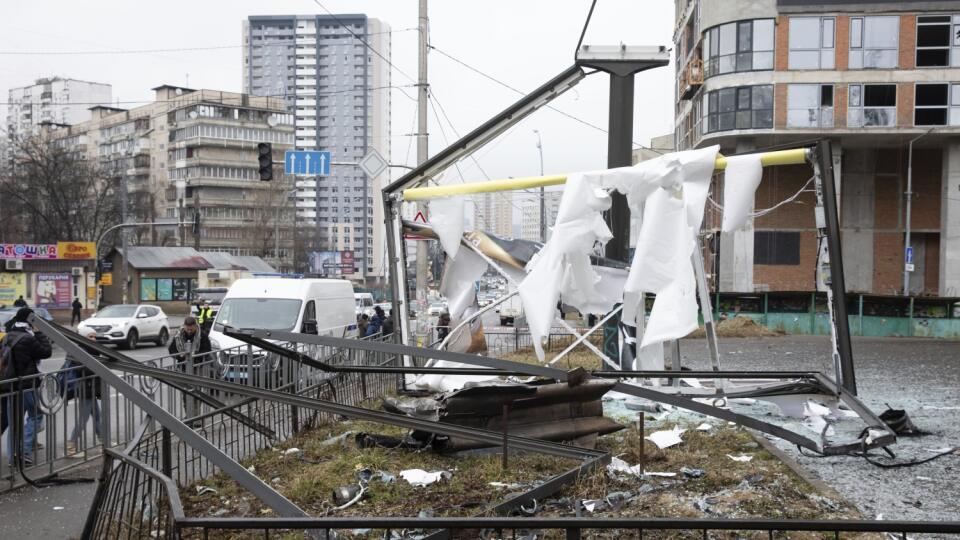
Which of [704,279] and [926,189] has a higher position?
[926,189]

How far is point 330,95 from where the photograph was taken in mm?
150625

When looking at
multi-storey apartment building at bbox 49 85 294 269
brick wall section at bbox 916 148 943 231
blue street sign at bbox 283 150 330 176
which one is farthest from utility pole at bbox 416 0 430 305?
multi-storey apartment building at bbox 49 85 294 269

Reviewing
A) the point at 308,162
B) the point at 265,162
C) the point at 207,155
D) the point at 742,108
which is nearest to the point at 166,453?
the point at 265,162

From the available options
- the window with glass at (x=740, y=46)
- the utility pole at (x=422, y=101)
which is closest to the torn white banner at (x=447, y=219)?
the utility pole at (x=422, y=101)

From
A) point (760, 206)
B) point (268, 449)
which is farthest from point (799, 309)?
point (268, 449)

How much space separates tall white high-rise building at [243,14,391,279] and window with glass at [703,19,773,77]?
102592 mm

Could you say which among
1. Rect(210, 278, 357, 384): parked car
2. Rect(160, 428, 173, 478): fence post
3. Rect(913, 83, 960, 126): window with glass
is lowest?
Rect(160, 428, 173, 478): fence post

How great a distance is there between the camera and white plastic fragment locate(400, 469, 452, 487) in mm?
7430

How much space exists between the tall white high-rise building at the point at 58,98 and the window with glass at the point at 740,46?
101511mm

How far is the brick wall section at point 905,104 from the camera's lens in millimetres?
40281

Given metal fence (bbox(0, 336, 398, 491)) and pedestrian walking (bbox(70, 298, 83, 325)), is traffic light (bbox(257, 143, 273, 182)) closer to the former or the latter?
metal fence (bbox(0, 336, 398, 491))

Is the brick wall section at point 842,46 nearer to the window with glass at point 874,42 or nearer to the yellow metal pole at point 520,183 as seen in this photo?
the window with glass at point 874,42

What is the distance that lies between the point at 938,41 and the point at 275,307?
120ft

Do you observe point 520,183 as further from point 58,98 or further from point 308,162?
point 58,98
